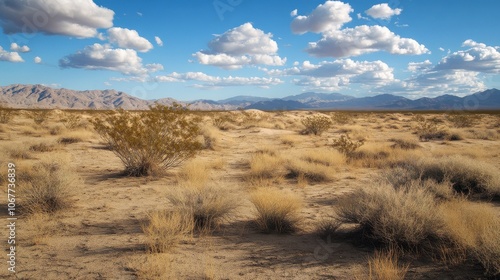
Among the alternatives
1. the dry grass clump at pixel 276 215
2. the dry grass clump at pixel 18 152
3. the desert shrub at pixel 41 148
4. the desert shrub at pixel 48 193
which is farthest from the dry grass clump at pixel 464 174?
the desert shrub at pixel 41 148

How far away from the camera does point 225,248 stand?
4754 mm

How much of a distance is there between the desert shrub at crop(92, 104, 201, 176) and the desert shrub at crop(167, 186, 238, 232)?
3.33m

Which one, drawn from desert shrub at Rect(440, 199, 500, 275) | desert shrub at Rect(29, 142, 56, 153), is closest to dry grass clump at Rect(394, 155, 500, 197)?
desert shrub at Rect(440, 199, 500, 275)

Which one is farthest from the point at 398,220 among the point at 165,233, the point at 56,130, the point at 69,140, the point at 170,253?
the point at 56,130

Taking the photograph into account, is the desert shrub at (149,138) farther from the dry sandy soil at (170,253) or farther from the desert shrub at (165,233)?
the desert shrub at (165,233)

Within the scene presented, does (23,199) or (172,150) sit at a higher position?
(172,150)

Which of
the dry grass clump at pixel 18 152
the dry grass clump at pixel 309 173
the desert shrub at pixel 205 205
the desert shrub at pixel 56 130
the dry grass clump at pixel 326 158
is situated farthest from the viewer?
the desert shrub at pixel 56 130

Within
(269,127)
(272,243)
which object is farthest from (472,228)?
(269,127)

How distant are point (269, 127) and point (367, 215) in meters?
22.7

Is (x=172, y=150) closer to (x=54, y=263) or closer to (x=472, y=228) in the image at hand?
(x=54, y=263)

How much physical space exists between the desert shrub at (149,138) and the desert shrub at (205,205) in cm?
333

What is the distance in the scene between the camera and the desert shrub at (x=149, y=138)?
8969 mm

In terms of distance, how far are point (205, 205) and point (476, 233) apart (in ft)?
14.0

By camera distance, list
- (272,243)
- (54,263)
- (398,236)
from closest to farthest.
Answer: (54,263), (398,236), (272,243)
